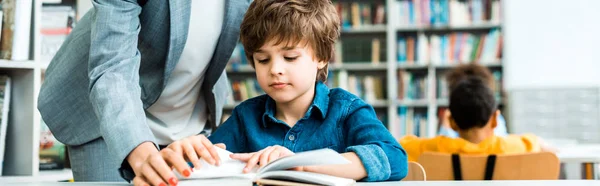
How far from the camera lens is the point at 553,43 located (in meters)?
5.05

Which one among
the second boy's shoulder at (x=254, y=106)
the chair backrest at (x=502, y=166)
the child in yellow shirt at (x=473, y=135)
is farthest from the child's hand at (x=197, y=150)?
the child in yellow shirt at (x=473, y=135)

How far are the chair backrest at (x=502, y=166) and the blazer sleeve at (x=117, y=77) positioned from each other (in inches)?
44.7

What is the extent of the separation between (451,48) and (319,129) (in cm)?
372

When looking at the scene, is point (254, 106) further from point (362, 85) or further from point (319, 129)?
point (362, 85)

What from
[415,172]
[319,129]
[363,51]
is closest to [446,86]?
[363,51]

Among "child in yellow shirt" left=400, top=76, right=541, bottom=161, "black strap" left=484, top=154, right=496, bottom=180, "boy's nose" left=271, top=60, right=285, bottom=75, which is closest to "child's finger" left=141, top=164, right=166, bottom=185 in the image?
"boy's nose" left=271, top=60, right=285, bottom=75

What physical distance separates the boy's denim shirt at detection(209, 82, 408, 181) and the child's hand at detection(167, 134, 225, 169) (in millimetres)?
334

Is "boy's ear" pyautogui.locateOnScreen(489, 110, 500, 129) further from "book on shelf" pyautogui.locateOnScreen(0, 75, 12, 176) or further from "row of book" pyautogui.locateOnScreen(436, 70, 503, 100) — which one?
"row of book" pyautogui.locateOnScreen(436, 70, 503, 100)

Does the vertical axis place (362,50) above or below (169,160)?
below

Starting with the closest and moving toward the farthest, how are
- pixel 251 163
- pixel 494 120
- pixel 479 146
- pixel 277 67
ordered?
pixel 251 163 → pixel 277 67 → pixel 479 146 → pixel 494 120

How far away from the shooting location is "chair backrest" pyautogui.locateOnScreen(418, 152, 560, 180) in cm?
194

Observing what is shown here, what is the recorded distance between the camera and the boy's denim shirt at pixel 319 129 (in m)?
1.21

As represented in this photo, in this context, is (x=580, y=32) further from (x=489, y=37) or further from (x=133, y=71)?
(x=133, y=71)

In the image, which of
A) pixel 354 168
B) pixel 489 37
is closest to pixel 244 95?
pixel 489 37
